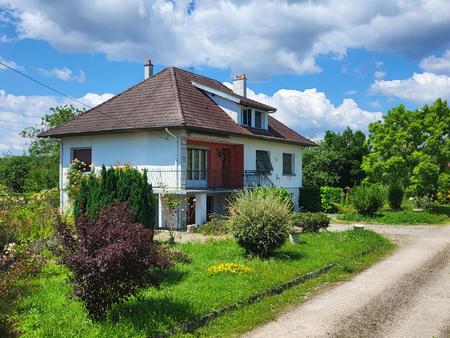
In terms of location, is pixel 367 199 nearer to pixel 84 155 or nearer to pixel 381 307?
pixel 84 155

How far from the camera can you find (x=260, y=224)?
12.1 meters

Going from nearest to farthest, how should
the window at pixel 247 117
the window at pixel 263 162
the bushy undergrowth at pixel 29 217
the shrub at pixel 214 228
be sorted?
1. the bushy undergrowth at pixel 29 217
2. the shrub at pixel 214 228
3. the window at pixel 247 117
4. the window at pixel 263 162

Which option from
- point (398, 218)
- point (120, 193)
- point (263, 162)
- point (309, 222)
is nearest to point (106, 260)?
point (120, 193)

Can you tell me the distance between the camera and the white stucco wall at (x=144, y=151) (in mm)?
21094

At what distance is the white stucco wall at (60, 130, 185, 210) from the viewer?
21.1 metres

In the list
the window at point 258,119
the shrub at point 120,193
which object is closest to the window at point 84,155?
the window at point 258,119

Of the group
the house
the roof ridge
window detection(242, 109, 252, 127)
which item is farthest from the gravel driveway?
window detection(242, 109, 252, 127)

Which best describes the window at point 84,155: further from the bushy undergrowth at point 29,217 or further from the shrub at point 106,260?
the shrub at point 106,260

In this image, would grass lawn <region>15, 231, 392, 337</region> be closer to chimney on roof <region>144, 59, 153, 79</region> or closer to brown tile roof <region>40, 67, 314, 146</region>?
brown tile roof <region>40, 67, 314, 146</region>

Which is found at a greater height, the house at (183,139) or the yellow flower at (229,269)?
the house at (183,139)

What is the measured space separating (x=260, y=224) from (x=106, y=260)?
6140 millimetres

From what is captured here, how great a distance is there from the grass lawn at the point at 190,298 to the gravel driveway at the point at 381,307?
0.46 meters

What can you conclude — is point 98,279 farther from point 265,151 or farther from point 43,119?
point 43,119

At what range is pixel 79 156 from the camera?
24.2 meters
